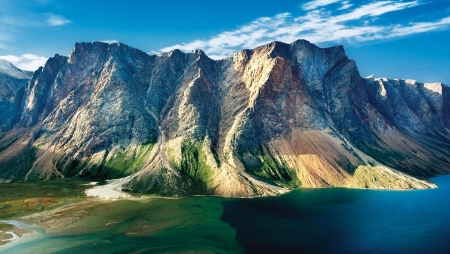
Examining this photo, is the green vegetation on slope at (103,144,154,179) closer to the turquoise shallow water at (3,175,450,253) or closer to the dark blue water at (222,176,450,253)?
the turquoise shallow water at (3,175,450,253)

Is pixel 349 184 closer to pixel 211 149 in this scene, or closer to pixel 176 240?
pixel 211 149

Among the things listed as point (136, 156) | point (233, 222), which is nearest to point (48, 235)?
point (233, 222)

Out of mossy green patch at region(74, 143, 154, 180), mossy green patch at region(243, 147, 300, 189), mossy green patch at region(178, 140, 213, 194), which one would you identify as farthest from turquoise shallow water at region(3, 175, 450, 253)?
mossy green patch at region(74, 143, 154, 180)

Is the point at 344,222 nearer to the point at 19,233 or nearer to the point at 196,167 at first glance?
the point at 196,167

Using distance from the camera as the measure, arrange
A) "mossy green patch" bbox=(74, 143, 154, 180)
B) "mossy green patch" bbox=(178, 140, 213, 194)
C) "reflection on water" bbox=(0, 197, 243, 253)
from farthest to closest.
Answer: "mossy green patch" bbox=(74, 143, 154, 180), "mossy green patch" bbox=(178, 140, 213, 194), "reflection on water" bbox=(0, 197, 243, 253)

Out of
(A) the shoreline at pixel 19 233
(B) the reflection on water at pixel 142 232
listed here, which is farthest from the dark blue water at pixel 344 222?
(A) the shoreline at pixel 19 233

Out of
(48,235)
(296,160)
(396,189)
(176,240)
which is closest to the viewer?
(176,240)

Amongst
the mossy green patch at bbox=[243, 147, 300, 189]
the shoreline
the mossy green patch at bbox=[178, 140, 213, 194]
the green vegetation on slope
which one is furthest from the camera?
the green vegetation on slope
